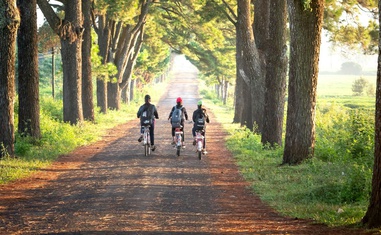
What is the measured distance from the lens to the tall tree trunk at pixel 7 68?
700 inches

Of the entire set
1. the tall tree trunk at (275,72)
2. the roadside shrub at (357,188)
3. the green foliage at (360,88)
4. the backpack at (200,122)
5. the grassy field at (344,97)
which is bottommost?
the grassy field at (344,97)

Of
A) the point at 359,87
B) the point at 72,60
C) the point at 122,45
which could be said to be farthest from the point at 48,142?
the point at 359,87

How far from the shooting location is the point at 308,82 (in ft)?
60.0

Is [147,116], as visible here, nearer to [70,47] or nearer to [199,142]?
[199,142]

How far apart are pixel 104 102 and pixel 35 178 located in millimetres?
27274

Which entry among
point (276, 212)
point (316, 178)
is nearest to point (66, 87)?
point (316, 178)

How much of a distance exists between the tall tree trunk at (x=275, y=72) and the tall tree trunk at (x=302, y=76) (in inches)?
142

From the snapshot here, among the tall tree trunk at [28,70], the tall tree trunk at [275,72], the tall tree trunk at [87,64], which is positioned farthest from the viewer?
the tall tree trunk at [87,64]

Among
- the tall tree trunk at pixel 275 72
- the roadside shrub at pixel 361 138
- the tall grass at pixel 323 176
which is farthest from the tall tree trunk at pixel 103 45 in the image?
the roadside shrub at pixel 361 138

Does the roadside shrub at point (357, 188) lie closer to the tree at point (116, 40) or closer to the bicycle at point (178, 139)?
the bicycle at point (178, 139)

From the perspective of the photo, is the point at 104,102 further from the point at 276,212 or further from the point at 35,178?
the point at 276,212

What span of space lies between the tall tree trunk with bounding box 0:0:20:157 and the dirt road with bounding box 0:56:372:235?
59.2 inches

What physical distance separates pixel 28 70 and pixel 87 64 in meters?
11.9

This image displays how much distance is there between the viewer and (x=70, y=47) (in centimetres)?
2928
